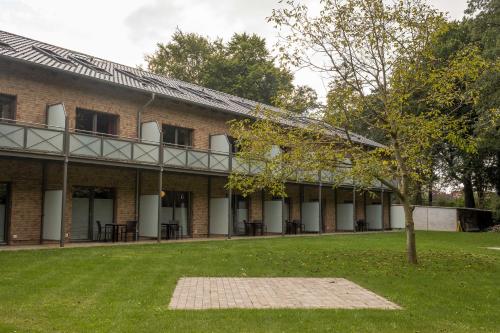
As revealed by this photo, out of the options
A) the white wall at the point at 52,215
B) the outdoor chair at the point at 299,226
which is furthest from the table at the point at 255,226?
the white wall at the point at 52,215

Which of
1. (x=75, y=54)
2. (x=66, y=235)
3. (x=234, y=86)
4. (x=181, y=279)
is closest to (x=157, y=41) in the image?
(x=234, y=86)

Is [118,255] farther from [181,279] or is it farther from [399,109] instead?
[399,109]

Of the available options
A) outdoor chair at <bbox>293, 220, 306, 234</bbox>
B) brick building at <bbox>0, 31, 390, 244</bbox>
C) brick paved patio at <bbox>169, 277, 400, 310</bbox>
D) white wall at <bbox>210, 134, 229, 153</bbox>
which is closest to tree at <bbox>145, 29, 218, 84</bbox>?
brick building at <bbox>0, 31, 390, 244</bbox>

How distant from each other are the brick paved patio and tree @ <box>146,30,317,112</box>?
2999 cm

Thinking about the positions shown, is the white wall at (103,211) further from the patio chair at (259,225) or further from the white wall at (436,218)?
the white wall at (436,218)

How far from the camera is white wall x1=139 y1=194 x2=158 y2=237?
19.4m

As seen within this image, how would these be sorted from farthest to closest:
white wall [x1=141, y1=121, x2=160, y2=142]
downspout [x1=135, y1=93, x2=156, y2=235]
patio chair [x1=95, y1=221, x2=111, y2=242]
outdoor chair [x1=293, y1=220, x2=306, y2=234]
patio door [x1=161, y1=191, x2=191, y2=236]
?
outdoor chair [x1=293, y1=220, x2=306, y2=234]
patio door [x1=161, y1=191, x2=191, y2=236]
downspout [x1=135, y1=93, x2=156, y2=235]
white wall [x1=141, y1=121, x2=160, y2=142]
patio chair [x1=95, y1=221, x2=111, y2=242]

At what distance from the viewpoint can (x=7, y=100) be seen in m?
16.7

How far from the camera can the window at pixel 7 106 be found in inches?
653

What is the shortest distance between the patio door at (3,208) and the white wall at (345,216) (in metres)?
19.9

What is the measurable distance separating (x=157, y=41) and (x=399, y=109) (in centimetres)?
3074

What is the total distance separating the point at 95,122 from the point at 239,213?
8854 millimetres

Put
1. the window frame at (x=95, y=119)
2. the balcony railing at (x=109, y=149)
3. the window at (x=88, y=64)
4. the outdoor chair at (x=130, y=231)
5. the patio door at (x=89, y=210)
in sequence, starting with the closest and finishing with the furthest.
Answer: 1. the balcony railing at (x=109, y=149)
2. the patio door at (x=89, y=210)
3. the window frame at (x=95, y=119)
4. the outdoor chair at (x=130, y=231)
5. the window at (x=88, y=64)

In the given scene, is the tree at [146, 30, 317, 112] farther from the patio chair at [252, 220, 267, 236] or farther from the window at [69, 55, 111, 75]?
the window at [69, 55, 111, 75]
